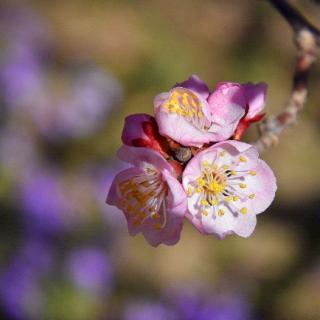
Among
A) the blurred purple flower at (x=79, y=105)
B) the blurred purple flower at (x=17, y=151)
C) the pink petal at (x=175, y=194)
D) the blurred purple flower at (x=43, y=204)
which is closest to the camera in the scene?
the pink petal at (x=175, y=194)

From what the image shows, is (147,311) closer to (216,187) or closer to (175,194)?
(216,187)

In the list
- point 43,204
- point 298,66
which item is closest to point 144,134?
point 298,66

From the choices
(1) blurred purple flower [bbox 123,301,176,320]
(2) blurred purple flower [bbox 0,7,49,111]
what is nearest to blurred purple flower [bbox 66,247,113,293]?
(1) blurred purple flower [bbox 123,301,176,320]

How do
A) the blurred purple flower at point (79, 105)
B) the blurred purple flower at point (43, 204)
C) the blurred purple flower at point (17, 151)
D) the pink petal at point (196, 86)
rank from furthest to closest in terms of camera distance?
the blurred purple flower at point (79, 105) → the blurred purple flower at point (17, 151) → the blurred purple flower at point (43, 204) → the pink petal at point (196, 86)

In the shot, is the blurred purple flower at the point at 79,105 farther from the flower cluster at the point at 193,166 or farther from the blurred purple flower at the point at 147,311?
the flower cluster at the point at 193,166

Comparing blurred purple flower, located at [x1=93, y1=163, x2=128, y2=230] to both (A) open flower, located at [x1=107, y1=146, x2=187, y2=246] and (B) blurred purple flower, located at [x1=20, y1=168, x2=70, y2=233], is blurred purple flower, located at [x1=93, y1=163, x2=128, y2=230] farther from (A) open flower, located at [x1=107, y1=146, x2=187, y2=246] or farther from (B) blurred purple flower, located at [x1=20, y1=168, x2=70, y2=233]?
(A) open flower, located at [x1=107, y1=146, x2=187, y2=246]

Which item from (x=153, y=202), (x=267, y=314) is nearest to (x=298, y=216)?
(x=267, y=314)

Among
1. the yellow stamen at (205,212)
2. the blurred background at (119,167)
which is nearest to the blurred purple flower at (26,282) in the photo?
the blurred background at (119,167)
